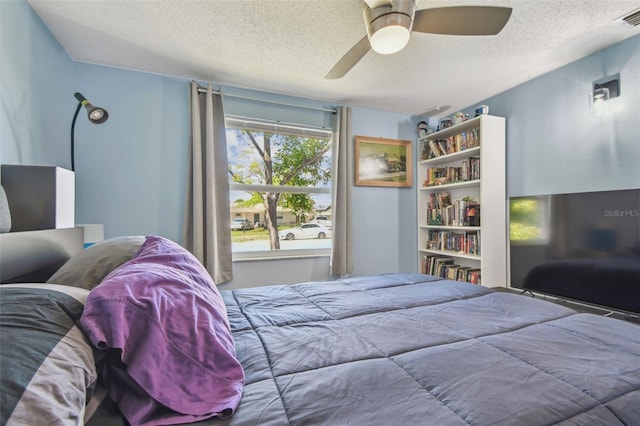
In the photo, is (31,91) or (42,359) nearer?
(42,359)

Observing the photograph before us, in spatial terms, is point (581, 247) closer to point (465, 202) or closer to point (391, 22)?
point (465, 202)

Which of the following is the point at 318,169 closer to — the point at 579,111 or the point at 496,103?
the point at 496,103

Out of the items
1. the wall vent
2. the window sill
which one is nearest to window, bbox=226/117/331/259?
the window sill

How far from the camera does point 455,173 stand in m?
3.24

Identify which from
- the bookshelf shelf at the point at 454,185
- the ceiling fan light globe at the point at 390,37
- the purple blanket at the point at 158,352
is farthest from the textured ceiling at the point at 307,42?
the purple blanket at the point at 158,352

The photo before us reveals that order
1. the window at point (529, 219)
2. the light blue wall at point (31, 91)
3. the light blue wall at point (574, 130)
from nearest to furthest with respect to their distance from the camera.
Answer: the light blue wall at point (31, 91), the light blue wall at point (574, 130), the window at point (529, 219)

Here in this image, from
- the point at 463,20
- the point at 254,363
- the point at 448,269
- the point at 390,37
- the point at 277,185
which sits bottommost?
the point at 448,269

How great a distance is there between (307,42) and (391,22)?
36.3 inches

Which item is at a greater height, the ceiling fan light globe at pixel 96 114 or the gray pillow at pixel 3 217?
the ceiling fan light globe at pixel 96 114

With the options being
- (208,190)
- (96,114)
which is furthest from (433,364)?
(208,190)

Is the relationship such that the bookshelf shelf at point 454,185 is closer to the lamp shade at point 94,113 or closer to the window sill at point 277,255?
the window sill at point 277,255

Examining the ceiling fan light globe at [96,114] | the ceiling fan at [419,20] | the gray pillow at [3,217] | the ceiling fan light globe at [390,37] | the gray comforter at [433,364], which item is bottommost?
the gray comforter at [433,364]

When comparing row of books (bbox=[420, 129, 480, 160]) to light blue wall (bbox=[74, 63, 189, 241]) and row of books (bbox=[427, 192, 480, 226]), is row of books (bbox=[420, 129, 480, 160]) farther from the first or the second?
light blue wall (bbox=[74, 63, 189, 241])

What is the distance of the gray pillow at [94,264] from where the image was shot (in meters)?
0.91
